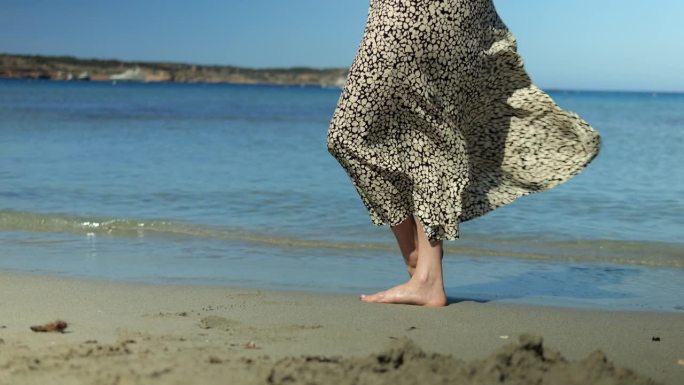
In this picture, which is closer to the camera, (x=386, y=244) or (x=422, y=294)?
(x=422, y=294)

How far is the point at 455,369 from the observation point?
114 inches

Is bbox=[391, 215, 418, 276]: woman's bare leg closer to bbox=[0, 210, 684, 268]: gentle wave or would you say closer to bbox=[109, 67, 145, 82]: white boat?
bbox=[0, 210, 684, 268]: gentle wave

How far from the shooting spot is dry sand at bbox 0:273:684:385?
113 inches

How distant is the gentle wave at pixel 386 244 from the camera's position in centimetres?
635

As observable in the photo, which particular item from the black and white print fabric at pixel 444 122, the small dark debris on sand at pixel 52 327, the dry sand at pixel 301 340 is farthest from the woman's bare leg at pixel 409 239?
the small dark debris on sand at pixel 52 327

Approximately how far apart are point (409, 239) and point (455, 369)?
156 cm

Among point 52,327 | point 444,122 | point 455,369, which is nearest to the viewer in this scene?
point 455,369

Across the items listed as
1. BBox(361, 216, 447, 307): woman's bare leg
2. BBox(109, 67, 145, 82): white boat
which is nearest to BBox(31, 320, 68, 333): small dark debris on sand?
BBox(361, 216, 447, 307): woman's bare leg

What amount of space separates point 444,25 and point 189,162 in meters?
9.20

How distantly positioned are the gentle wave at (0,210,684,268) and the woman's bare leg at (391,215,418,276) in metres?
1.84

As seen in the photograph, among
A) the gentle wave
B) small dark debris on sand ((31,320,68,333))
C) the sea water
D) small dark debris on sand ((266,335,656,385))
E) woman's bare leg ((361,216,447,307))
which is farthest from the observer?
the gentle wave

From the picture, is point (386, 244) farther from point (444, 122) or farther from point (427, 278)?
point (444, 122)

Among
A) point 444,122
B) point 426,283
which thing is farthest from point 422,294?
point 444,122

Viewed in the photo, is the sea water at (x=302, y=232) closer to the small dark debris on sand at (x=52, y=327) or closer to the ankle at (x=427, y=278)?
the ankle at (x=427, y=278)
